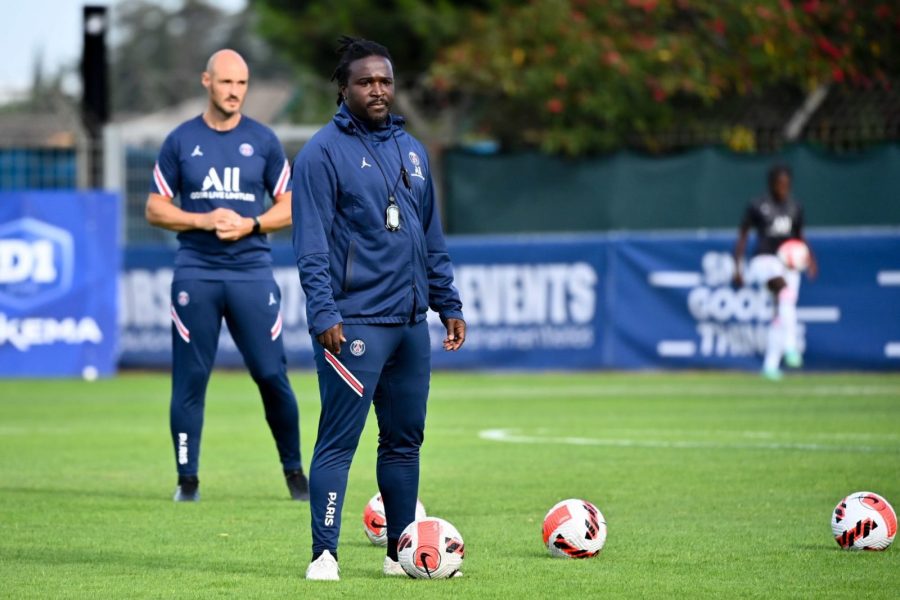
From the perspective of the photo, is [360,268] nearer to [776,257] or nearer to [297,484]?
[297,484]

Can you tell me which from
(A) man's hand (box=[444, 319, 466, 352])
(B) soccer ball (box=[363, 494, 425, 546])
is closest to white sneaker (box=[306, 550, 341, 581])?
(A) man's hand (box=[444, 319, 466, 352])

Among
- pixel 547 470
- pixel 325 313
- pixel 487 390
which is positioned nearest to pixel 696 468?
pixel 547 470

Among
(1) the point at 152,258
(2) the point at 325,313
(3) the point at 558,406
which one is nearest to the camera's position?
(2) the point at 325,313

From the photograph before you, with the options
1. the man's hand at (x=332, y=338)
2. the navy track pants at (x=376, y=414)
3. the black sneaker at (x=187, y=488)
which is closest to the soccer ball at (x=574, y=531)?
the navy track pants at (x=376, y=414)

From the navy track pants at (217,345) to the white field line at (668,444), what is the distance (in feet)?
11.5

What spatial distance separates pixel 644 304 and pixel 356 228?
14238 mm

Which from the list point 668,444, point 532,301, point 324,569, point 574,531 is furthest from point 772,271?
point 324,569

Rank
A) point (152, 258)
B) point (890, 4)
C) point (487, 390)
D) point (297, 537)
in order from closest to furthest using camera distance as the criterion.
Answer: point (297, 537) → point (487, 390) → point (152, 258) → point (890, 4)

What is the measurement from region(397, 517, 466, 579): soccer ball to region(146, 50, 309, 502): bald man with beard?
303 centimetres

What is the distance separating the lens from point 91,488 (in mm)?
10930

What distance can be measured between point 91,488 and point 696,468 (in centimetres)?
389

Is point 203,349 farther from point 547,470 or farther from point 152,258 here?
point 152,258

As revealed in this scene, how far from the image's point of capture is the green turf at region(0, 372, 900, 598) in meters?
7.34

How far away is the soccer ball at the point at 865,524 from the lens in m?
8.00
